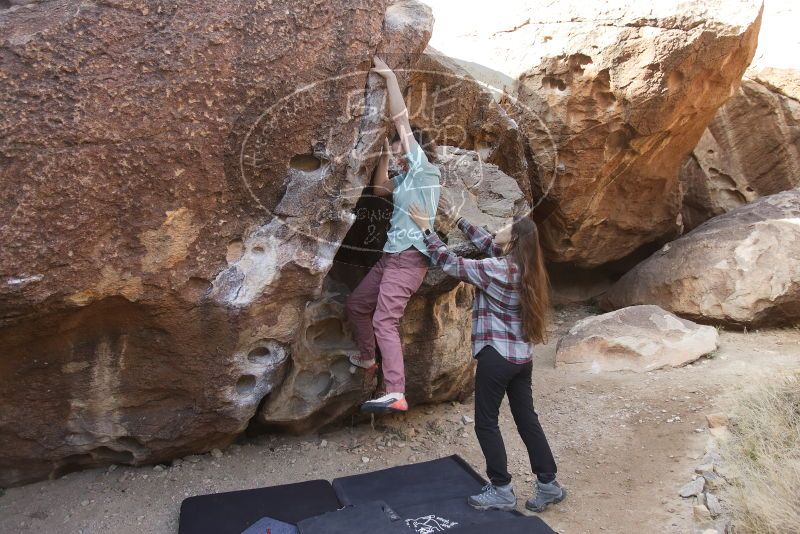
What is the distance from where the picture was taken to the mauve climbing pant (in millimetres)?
3227

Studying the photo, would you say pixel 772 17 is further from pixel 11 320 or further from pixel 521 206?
pixel 11 320

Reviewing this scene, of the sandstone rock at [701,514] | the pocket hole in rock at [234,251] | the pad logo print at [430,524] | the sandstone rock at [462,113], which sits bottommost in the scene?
the pad logo print at [430,524]

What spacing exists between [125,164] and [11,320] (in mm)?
695

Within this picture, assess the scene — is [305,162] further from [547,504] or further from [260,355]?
[547,504]

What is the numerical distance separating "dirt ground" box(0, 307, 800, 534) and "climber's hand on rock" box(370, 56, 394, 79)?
6.09ft

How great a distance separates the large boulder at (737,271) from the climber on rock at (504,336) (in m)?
3.00

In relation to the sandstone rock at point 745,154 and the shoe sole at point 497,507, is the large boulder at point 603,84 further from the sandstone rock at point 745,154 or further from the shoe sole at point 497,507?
the shoe sole at point 497,507

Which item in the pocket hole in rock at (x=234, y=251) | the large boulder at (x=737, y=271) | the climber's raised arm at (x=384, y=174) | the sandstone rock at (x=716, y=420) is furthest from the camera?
the large boulder at (x=737, y=271)

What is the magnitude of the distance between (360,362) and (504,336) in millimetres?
890

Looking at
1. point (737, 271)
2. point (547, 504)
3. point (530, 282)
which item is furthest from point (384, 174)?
point (737, 271)

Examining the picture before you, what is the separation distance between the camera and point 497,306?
297 cm

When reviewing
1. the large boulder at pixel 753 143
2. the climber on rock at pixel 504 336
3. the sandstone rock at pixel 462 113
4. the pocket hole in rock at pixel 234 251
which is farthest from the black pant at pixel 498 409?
the large boulder at pixel 753 143

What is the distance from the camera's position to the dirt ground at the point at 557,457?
3.13m

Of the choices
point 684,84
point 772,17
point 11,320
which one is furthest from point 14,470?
point 772,17
